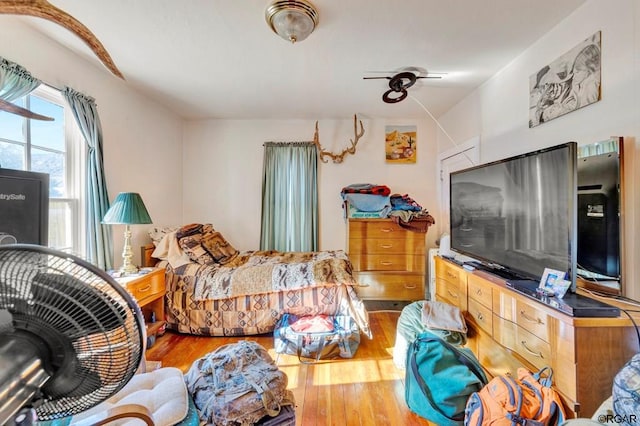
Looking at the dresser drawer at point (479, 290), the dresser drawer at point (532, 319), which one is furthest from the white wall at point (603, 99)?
the dresser drawer at point (479, 290)

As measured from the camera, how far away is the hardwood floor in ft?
5.04

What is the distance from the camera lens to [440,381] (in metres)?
1.47

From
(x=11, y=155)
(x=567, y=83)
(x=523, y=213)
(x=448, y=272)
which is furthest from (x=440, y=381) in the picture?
(x=11, y=155)

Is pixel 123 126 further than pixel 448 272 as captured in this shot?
Yes

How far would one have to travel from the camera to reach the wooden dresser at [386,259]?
3.03m

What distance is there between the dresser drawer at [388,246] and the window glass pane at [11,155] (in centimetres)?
279

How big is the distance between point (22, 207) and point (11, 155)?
4.14 ft

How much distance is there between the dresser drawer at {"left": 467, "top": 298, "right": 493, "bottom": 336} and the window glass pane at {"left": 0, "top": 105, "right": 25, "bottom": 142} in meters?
3.21

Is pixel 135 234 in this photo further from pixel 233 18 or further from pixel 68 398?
pixel 68 398

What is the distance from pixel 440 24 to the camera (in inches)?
66.6

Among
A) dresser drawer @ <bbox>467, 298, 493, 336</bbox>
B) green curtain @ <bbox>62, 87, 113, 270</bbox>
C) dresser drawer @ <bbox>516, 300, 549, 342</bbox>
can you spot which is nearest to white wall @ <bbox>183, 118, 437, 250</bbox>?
green curtain @ <bbox>62, 87, 113, 270</bbox>

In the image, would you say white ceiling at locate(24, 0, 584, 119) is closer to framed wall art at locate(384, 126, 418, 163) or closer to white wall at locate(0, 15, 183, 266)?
white wall at locate(0, 15, 183, 266)

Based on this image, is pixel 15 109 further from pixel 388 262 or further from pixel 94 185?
pixel 388 262

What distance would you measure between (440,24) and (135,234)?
314cm
